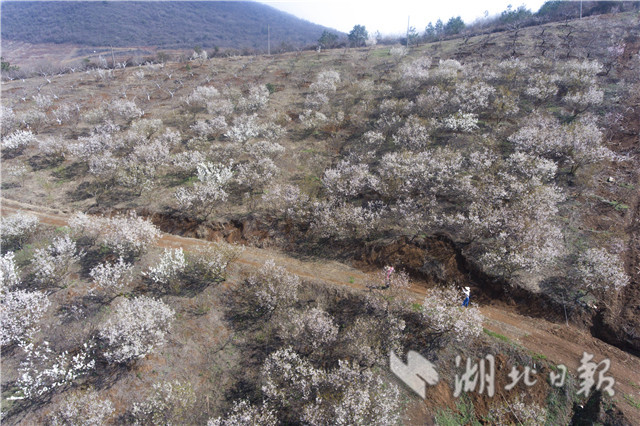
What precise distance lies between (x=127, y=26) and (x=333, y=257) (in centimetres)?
19865

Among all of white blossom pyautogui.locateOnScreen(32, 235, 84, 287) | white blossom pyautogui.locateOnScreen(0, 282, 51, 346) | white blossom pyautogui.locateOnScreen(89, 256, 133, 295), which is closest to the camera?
white blossom pyautogui.locateOnScreen(0, 282, 51, 346)

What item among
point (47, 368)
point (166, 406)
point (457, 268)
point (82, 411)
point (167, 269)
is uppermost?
point (457, 268)

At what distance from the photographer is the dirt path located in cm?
1564

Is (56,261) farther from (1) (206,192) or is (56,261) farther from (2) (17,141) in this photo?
(2) (17,141)

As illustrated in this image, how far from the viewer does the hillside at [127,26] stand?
140 metres

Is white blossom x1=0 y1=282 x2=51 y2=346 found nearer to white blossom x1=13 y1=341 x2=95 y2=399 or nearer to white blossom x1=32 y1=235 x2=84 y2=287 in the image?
white blossom x1=13 y1=341 x2=95 y2=399

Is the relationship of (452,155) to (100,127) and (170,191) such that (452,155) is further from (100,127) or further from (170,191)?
(100,127)

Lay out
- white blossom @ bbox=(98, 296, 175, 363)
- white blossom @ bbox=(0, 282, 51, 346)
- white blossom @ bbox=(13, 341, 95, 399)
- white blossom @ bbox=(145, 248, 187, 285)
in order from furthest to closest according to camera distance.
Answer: white blossom @ bbox=(145, 248, 187, 285) → white blossom @ bbox=(0, 282, 51, 346) → white blossom @ bbox=(98, 296, 175, 363) → white blossom @ bbox=(13, 341, 95, 399)

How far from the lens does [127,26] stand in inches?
6137

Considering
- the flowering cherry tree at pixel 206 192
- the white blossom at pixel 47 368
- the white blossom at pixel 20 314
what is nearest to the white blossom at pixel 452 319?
the white blossom at pixel 47 368

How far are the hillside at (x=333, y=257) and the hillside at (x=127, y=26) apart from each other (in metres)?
113

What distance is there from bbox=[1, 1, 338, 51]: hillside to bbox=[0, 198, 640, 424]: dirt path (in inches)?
5039

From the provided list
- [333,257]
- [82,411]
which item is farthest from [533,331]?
[82,411]

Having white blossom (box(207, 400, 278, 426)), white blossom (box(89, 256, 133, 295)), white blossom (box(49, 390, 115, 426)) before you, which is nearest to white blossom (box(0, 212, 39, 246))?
white blossom (box(89, 256, 133, 295))
